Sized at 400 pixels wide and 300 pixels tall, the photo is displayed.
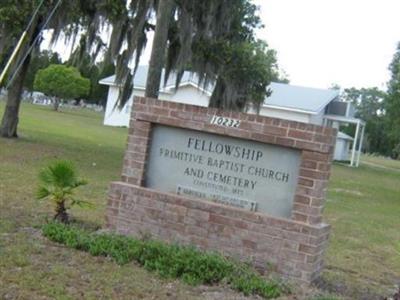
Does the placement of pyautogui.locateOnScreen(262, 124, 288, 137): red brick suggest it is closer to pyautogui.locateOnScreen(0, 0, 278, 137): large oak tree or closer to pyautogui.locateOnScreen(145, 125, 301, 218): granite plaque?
pyautogui.locateOnScreen(145, 125, 301, 218): granite plaque

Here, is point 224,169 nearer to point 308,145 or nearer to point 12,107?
point 308,145

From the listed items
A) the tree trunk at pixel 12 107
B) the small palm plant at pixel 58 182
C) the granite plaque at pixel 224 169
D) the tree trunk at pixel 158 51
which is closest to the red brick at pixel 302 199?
the granite plaque at pixel 224 169

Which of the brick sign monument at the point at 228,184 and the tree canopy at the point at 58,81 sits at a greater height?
the tree canopy at the point at 58,81

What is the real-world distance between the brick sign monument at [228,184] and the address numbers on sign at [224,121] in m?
0.01

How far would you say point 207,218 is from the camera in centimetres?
635

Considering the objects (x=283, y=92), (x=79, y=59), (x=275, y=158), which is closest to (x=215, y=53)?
(x=79, y=59)

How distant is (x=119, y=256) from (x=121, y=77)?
13.7m

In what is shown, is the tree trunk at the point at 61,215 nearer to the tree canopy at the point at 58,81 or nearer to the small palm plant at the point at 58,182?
the small palm plant at the point at 58,182

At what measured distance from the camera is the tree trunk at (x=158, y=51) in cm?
1509

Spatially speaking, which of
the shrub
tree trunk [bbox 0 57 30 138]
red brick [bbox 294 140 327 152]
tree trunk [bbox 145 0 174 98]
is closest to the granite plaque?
red brick [bbox 294 140 327 152]

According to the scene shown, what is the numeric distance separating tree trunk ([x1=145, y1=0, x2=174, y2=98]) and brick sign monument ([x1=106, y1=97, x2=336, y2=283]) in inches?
323

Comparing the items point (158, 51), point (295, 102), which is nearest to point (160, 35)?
point (158, 51)

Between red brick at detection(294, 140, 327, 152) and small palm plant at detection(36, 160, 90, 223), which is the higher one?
red brick at detection(294, 140, 327, 152)

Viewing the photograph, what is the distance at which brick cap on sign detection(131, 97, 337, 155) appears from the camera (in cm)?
596
